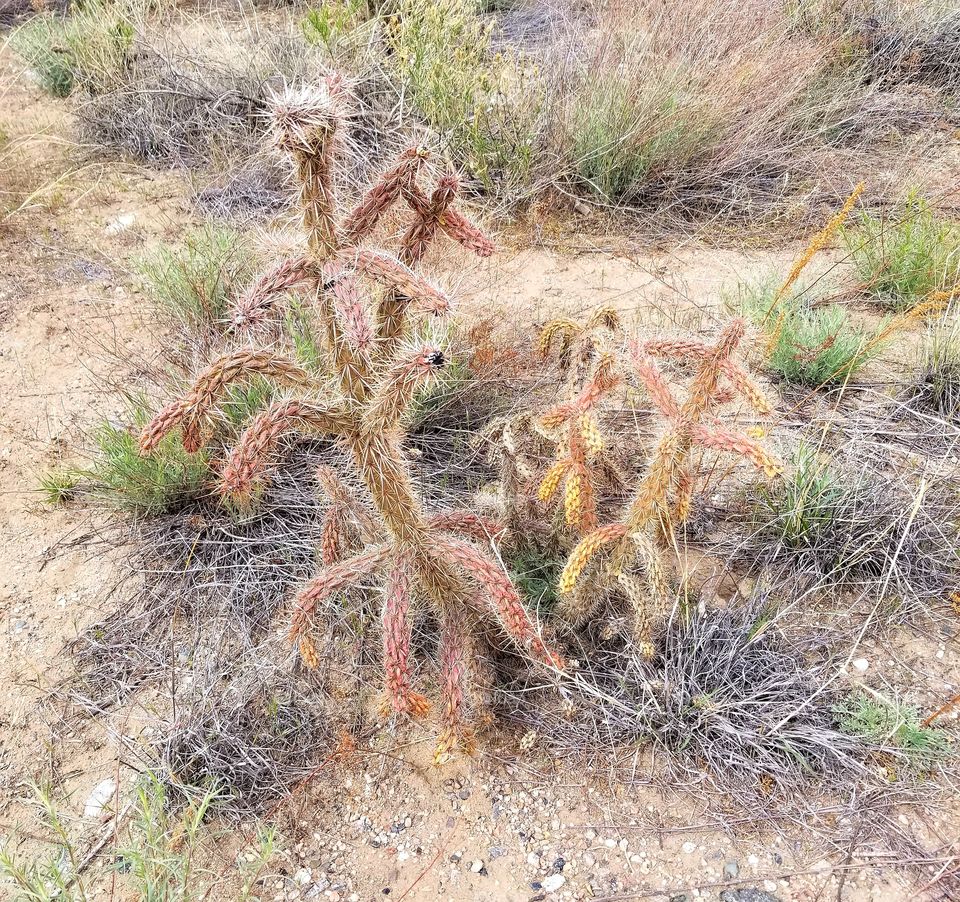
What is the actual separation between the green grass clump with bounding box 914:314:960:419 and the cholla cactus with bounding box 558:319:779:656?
5.33 feet

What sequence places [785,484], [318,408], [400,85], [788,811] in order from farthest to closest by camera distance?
[400,85]
[785,484]
[788,811]
[318,408]

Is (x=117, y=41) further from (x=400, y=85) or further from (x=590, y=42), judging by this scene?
(x=590, y=42)

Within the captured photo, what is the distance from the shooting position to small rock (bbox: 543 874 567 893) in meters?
1.71

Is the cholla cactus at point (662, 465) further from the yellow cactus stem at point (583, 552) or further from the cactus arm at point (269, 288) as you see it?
the cactus arm at point (269, 288)

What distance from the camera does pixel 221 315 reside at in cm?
343

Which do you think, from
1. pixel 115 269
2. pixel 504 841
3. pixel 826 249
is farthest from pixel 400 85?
pixel 504 841

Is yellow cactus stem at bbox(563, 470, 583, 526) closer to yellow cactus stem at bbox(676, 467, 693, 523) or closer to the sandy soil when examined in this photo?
yellow cactus stem at bbox(676, 467, 693, 523)

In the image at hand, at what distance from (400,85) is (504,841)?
488 cm

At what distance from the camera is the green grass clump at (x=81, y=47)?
5453mm

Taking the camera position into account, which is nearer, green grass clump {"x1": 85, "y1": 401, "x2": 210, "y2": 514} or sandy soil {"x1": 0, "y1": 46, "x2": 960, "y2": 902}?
sandy soil {"x1": 0, "y1": 46, "x2": 960, "y2": 902}

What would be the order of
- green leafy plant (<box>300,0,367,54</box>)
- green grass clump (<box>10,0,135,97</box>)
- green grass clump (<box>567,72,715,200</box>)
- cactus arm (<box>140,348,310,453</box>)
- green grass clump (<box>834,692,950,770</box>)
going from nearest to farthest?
1. cactus arm (<box>140,348,310,453</box>)
2. green grass clump (<box>834,692,950,770</box>)
3. green grass clump (<box>567,72,715,200</box>)
4. green leafy plant (<box>300,0,367,54</box>)
5. green grass clump (<box>10,0,135,97</box>)

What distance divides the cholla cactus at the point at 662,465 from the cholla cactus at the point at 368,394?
10.4 inches

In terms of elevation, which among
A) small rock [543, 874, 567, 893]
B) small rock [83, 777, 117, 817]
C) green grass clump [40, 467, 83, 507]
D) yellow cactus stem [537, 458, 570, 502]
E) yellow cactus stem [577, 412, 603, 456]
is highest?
yellow cactus stem [577, 412, 603, 456]

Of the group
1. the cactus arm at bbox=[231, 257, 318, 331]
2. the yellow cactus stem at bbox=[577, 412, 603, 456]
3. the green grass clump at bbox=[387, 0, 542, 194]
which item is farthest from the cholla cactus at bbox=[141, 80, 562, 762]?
the green grass clump at bbox=[387, 0, 542, 194]
